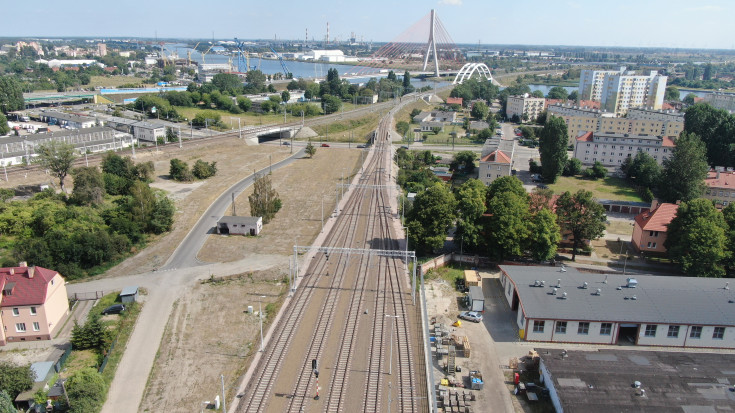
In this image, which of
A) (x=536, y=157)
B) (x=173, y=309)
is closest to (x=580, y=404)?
(x=173, y=309)

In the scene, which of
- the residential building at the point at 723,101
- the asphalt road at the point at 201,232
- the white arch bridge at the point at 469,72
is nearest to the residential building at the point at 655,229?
the asphalt road at the point at 201,232

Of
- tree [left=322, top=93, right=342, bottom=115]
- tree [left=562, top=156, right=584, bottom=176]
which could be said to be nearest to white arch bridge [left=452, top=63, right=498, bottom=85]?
Result: tree [left=322, top=93, right=342, bottom=115]

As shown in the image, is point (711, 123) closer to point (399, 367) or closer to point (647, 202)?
point (647, 202)

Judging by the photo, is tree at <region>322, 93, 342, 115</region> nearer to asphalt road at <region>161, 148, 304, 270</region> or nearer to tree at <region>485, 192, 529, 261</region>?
asphalt road at <region>161, 148, 304, 270</region>

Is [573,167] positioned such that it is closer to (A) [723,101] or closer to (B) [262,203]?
(B) [262,203]

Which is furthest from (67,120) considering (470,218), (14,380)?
(470,218)

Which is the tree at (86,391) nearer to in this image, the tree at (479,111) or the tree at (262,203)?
the tree at (262,203)

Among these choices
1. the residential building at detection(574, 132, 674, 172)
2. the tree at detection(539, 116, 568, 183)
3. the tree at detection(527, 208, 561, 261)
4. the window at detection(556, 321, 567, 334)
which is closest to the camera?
the window at detection(556, 321, 567, 334)
